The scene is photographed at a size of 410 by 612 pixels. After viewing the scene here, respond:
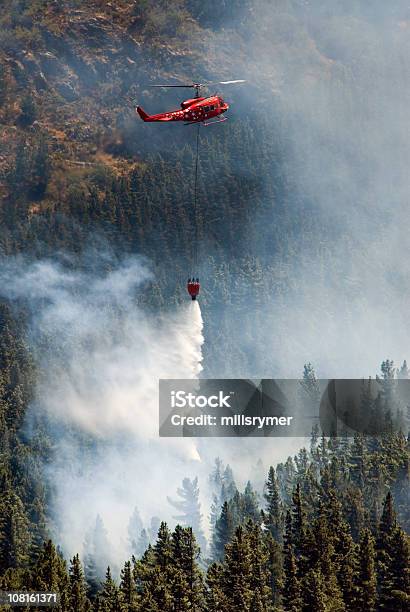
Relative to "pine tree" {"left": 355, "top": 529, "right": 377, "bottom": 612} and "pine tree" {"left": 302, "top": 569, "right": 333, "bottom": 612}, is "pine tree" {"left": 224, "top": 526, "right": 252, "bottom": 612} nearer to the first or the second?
"pine tree" {"left": 302, "top": 569, "right": 333, "bottom": 612}

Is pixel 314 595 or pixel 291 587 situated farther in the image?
pixel 291 587

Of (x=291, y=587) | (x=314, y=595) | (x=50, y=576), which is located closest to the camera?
(x=314, y=595)

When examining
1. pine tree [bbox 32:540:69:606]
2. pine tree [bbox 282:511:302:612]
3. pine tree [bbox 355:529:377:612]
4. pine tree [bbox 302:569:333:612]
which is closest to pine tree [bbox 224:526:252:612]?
pine tree [bbox 282:511:302:612]

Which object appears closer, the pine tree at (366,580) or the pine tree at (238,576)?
the pine tree at (238,576)

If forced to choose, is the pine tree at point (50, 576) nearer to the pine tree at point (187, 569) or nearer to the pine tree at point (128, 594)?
the pine tree at point (128, 594)

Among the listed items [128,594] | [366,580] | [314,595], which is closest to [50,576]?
[128,594]

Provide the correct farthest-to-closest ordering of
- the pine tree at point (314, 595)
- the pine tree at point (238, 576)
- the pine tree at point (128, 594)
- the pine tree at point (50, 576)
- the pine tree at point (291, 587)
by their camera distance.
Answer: the pine tree at point (50, 576), the pine tree at point (291, 587), the pine tree at point (128, 594), the pine tree at point (238, 576), the pine tree at point (314, 595)

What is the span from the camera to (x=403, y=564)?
166 metres

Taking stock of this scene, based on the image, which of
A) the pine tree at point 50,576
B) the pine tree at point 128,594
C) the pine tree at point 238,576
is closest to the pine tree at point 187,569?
the pine tree at point 238,576

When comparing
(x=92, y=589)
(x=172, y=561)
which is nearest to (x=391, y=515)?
(x=172, y=561)

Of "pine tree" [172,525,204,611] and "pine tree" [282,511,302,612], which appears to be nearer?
"pine tree" [172,525,204,611]

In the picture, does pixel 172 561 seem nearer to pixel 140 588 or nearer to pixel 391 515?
pixel 140 588

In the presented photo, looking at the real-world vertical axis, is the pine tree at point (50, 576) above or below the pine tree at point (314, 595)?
above

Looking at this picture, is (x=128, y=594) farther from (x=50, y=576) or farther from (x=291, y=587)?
(x=291, y=587)
